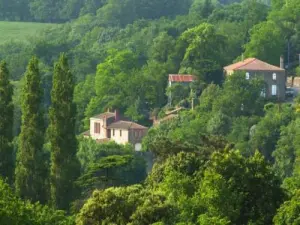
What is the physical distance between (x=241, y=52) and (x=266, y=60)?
409 cm

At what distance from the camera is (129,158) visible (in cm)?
5803

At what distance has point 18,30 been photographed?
130m

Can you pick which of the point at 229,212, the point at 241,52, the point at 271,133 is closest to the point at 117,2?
the point at 241,52

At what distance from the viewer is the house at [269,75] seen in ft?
282

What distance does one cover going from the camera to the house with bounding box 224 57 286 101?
8606cm

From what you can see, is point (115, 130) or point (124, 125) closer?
point (124, 125)

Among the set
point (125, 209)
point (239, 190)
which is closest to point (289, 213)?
point (239, 190)

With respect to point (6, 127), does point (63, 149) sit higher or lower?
lower

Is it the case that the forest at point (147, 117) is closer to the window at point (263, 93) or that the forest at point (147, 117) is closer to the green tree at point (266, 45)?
the green tree at point (266, 45)

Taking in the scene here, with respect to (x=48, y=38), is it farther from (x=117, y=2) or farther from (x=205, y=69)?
(x=205, y=69)

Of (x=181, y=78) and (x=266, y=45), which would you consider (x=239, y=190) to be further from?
(x=266, y=45)

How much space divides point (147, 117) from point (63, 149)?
35307 millimetres

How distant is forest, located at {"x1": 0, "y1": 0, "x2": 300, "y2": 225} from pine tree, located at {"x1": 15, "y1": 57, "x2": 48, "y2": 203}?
1.7 inches

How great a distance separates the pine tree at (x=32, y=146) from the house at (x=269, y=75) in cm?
3125
